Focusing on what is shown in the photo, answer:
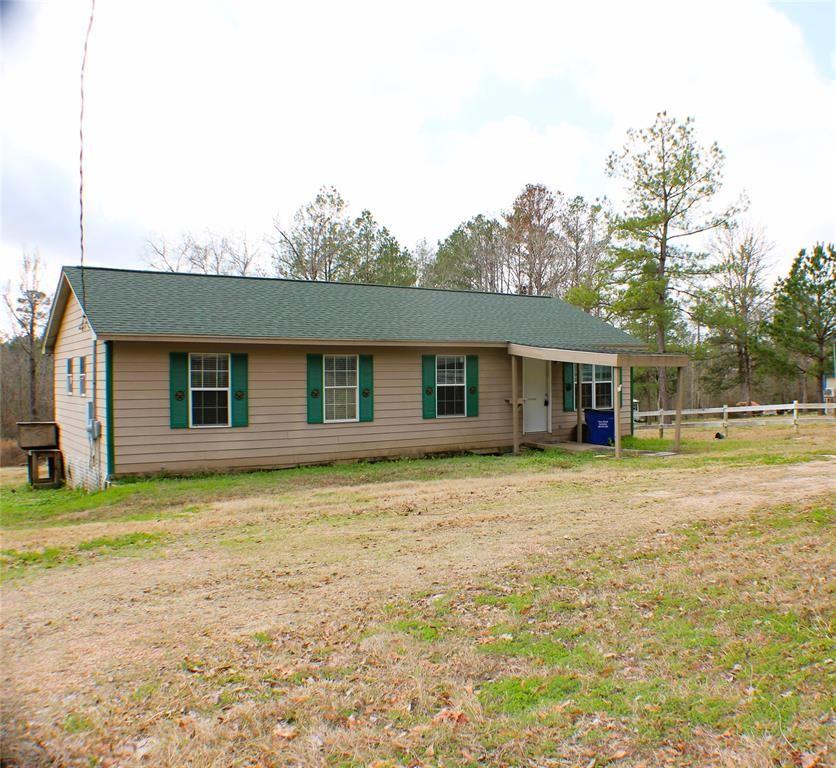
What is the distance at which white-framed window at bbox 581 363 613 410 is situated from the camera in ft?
53.7

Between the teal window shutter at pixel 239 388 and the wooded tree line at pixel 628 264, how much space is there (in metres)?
17.1

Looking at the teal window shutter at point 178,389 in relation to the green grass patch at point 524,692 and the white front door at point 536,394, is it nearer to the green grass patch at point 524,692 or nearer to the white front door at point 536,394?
the white front door at point 536,394

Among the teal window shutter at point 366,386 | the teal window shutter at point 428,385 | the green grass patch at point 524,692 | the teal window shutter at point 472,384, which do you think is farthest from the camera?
the teal window shutter at point 472,384

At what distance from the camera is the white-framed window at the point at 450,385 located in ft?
47.4

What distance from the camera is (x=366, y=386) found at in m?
13.5

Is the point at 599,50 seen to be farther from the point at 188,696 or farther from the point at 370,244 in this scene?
the point at 370,244

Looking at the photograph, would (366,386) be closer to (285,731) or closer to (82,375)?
(82,375)

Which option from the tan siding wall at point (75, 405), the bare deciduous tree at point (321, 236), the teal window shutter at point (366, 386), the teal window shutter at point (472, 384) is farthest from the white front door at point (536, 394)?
the bare deciduous tree at point (321, 236)

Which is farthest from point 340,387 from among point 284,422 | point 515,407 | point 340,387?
point 515,407

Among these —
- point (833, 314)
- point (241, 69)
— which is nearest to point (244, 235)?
point (833, 314)

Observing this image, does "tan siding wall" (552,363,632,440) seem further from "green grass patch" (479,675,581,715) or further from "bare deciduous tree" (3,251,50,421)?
"bare deciduous tree" (3,251,50,421)

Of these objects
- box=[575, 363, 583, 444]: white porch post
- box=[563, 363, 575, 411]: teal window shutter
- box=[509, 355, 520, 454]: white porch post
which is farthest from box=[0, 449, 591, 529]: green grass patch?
box=[563, 363, 575, 411]: teal window shutter

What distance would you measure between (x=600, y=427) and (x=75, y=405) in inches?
463

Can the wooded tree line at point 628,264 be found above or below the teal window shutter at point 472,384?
above
